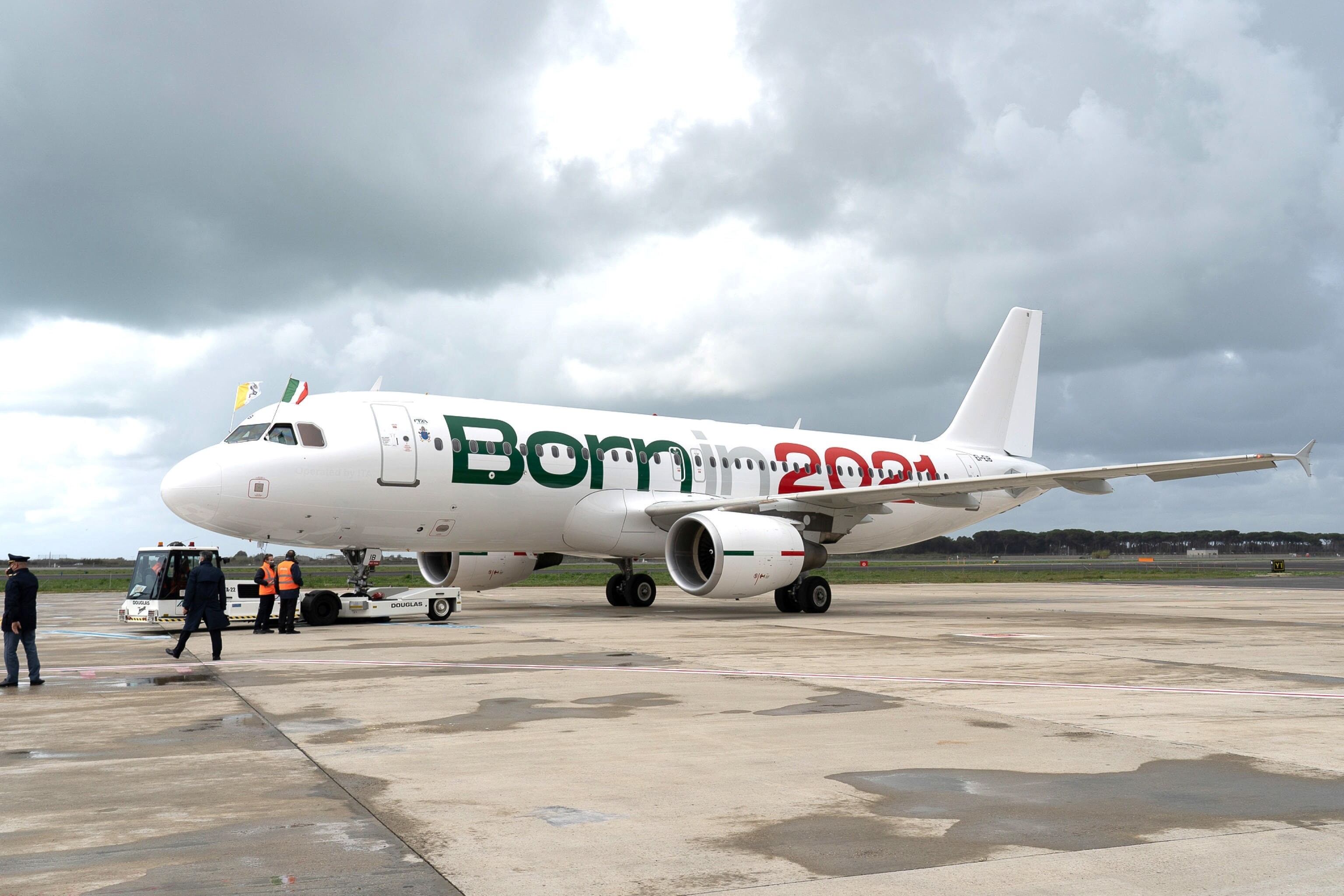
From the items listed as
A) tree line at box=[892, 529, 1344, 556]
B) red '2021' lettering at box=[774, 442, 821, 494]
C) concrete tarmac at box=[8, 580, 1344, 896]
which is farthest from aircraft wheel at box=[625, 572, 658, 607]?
tree line at box=[892, 529, 1344, 556]

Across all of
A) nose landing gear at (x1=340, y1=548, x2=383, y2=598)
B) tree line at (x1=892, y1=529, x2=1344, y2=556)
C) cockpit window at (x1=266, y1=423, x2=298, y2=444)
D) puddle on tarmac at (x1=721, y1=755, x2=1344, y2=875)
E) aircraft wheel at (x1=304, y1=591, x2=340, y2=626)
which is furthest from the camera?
tree line at (x1=892, y1=529, x2=1344, y2=556)

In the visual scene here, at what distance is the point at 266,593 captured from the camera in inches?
708

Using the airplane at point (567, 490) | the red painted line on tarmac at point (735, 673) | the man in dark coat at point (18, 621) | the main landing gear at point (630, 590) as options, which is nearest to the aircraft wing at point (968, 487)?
the airplane at point (567, 490)

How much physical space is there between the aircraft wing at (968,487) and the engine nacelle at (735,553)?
69 cm

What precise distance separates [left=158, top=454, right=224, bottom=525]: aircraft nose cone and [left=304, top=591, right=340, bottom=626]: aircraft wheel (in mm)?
2614

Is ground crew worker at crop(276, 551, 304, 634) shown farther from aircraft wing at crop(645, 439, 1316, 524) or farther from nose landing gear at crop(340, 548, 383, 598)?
aircraft wing at crop(645, 439, 1316, 524)

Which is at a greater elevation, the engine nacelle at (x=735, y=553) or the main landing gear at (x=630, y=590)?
the engine nacelle at (x=735, y=553)

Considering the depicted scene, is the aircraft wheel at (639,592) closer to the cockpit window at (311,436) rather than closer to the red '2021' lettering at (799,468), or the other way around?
the red '2021' lettering at (799,468)

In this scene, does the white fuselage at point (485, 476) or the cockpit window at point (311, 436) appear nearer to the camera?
the white fuselage at point (485, 476)

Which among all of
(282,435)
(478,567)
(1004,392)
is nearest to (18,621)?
(282,435)

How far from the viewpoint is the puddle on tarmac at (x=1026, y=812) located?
187 inches

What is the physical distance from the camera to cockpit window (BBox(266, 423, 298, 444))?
18547 millimetres

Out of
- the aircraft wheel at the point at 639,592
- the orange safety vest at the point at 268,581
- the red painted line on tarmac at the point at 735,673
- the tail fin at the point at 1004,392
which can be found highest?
the tail fin at the point at 1004,392

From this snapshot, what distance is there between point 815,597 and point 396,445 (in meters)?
9.23
